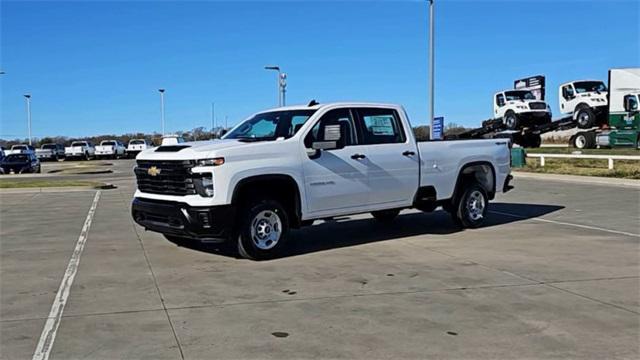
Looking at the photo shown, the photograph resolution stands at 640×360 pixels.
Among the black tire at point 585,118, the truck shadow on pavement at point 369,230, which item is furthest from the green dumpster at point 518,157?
the truck shadow on pavement at point 369,230

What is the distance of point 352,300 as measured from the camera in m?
6.30

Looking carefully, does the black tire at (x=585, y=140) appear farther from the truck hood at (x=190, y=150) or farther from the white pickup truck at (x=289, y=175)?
the truck hood at (x=190, y=150)

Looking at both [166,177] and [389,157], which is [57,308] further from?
[389,157]

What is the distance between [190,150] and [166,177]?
580 mm

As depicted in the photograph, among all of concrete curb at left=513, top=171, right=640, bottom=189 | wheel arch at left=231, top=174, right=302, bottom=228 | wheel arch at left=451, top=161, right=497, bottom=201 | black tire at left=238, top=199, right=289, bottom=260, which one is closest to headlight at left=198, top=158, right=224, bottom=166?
wheel arch at left=231, top=174, right=302, bottom=228

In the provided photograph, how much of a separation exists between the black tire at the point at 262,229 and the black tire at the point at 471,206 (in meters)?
3.68

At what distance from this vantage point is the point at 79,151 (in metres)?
60.4

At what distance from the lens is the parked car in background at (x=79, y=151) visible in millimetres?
60500

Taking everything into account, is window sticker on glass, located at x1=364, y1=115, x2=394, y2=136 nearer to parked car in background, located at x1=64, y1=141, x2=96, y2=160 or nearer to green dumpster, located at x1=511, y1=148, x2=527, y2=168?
green dumpster, located at x1=511, y1=148, x2=527, y2=168

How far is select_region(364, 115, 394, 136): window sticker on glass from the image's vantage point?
969 cm

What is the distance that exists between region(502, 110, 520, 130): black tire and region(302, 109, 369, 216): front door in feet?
109

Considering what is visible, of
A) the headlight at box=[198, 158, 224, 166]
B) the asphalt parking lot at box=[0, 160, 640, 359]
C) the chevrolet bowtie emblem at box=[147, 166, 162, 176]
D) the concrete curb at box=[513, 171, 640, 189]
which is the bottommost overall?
the asphalt parking lot at box=[0, 160, 640, 359]

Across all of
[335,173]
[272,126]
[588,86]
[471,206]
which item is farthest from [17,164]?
[588,86]

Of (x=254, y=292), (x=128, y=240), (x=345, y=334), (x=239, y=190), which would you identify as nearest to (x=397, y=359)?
(x=345, y=334)
